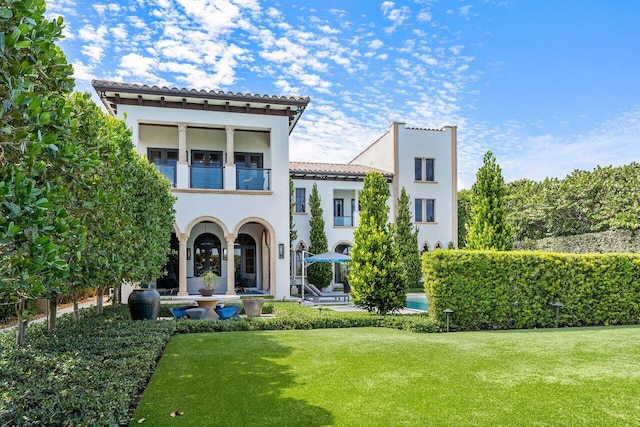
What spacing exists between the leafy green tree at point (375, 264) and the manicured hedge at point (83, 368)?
8.01 feet

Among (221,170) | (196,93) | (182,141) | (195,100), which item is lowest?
(221,170)

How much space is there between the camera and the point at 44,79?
4645 millimetres

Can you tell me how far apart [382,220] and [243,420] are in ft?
35.2

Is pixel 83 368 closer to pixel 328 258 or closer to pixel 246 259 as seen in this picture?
pixel 328 258

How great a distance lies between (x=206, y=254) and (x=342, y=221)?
386 inches

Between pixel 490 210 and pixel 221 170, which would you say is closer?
pixel 490 210

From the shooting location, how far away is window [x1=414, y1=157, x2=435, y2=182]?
31.5 meters

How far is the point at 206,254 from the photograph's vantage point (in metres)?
23.9

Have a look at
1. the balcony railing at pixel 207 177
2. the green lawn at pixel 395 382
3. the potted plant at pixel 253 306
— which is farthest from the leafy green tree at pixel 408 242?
the green lawn at pixel 395 382

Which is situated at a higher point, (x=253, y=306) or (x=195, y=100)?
(x=195, y=100)

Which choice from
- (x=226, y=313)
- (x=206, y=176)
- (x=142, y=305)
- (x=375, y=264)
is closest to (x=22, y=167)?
(x=142, y=305)

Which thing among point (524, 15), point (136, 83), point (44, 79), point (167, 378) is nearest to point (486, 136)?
point (524, 15)

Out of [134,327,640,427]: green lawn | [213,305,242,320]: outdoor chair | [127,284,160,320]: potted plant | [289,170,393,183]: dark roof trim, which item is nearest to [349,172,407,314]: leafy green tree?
[213,305,242,320]: outdoor chair

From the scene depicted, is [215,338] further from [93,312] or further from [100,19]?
[100,19]
